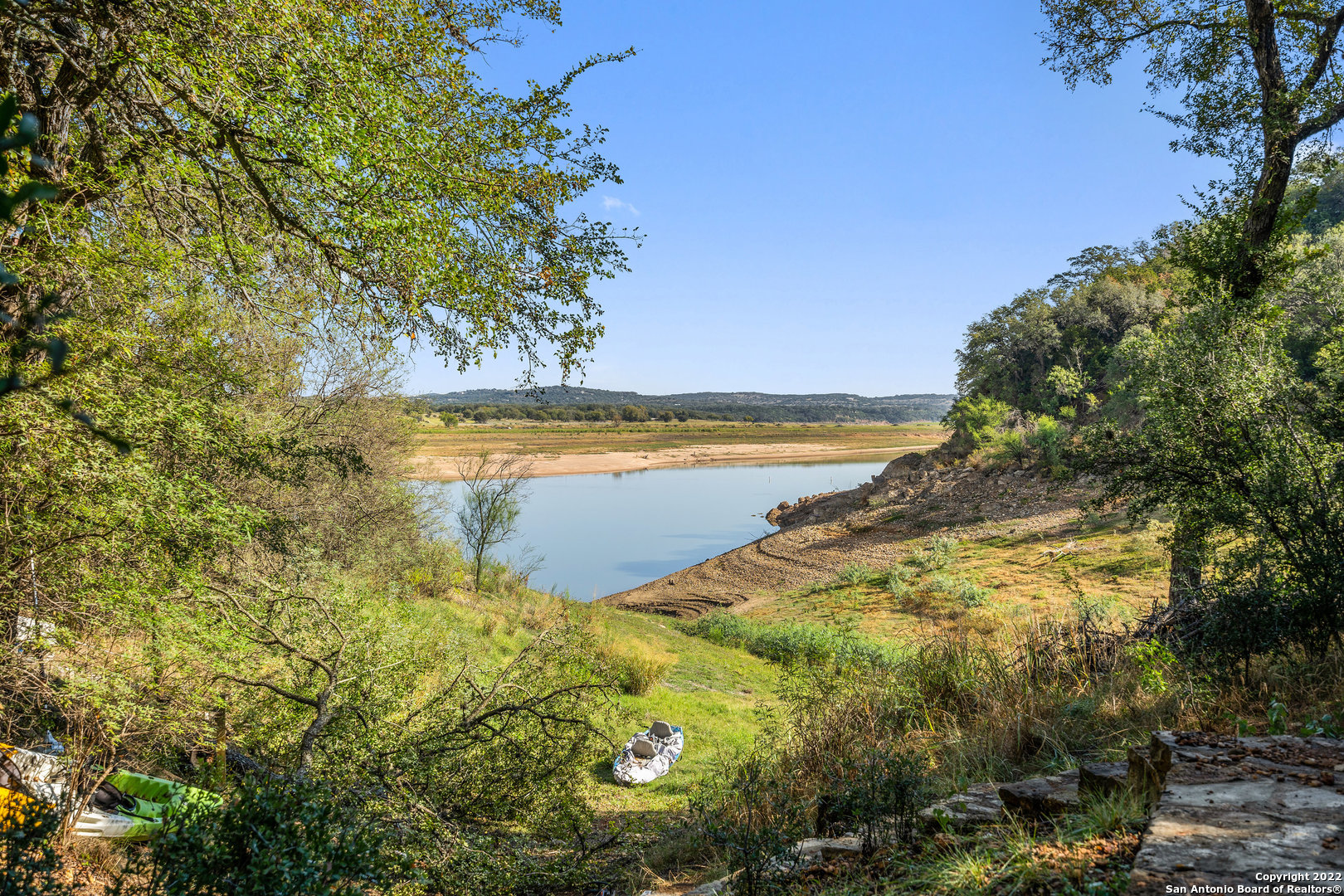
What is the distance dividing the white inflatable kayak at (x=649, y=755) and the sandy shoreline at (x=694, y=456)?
49.0 m

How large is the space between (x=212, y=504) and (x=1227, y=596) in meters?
7.86

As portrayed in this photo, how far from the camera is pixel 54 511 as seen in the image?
4730 mm

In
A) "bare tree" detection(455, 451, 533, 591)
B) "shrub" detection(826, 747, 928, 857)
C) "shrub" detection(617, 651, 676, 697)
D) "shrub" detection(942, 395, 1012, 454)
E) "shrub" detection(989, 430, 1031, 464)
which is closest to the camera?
"shrub" detection(826, 747, 928, 857)

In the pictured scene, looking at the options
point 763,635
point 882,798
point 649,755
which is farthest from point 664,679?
point 882,798

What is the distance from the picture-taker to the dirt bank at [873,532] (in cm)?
2247

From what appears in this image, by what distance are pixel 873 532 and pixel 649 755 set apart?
19758 mm

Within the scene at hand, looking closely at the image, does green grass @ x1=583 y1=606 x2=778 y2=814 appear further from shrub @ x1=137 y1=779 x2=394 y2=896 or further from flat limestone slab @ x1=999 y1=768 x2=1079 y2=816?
shrub @ x1=137 y1=779 x2=394 y2=896

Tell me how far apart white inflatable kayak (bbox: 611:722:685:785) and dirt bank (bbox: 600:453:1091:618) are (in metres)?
11.8

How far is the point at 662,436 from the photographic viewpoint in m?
102

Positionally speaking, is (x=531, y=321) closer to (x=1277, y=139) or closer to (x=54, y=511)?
(x=54, y=511)

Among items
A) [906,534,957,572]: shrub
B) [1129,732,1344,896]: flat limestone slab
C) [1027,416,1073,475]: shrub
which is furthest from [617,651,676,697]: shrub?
[1027,416,1073,475]: shrub

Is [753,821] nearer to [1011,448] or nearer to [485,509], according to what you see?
[485,509]

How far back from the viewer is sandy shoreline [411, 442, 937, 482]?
69.9 m

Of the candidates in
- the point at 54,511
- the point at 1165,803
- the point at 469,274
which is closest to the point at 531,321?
the point at 469,274
